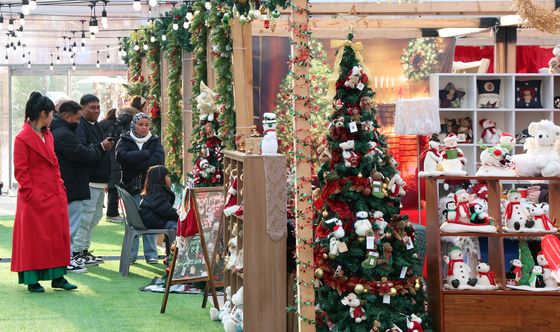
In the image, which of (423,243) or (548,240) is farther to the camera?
(423,243)

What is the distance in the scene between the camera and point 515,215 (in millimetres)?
6242

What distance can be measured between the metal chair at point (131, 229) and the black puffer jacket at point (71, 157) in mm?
506

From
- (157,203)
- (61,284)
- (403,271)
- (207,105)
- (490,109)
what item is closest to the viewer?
(403,271)

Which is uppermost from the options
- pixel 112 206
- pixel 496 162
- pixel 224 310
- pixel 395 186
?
pixel 496 162

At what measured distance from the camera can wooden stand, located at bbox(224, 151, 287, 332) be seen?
618 centimetres

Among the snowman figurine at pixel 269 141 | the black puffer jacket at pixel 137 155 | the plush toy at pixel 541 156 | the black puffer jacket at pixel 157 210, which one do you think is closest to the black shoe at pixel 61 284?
the black puffer jacket at pixel 157 210

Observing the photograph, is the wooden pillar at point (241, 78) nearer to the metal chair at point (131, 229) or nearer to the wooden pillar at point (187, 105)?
the metal chair at point (131, 229)

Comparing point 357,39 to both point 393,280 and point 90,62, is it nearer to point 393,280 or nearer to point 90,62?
point 393,280

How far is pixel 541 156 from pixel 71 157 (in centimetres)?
500

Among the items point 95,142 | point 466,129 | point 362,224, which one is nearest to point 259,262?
point 362,224

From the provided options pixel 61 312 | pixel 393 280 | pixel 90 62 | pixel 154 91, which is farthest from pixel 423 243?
pixel 90 62

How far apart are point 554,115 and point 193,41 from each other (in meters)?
4.04

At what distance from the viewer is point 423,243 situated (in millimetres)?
7242

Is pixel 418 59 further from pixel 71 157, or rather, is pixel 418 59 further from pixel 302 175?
pixel 302 175
